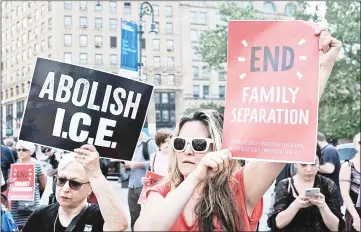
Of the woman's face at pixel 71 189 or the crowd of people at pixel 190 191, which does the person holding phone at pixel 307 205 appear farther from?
the woman's face at pixel 71 189

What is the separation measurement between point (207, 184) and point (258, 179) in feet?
0.80

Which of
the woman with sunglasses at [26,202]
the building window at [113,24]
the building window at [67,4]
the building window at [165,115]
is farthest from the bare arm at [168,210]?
the building window at [165,115]

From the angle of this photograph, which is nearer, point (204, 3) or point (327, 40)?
point (327, 40)

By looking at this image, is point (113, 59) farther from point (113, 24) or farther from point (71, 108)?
point (71, 108)

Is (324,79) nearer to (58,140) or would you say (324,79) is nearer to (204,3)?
(58,140)

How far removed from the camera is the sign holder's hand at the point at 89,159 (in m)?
2.54

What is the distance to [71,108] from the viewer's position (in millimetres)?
2908

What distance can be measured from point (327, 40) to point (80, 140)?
1.44 metres

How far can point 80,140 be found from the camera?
287 cm

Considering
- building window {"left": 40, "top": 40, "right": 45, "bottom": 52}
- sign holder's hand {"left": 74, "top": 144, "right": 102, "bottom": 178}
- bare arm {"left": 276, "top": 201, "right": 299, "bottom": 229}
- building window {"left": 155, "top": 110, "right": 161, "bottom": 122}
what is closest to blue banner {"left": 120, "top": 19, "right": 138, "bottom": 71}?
bare arm {"left": 276, "top": 201, "right": 299, "bottom": 229}

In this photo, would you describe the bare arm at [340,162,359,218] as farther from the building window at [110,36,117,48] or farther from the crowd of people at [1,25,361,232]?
the building window at [110,36,117,48]

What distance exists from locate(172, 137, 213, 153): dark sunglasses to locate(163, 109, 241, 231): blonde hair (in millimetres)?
52

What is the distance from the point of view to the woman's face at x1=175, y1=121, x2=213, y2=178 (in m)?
2.32

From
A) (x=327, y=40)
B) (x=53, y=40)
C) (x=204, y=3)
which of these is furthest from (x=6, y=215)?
(x=204, y=3)
